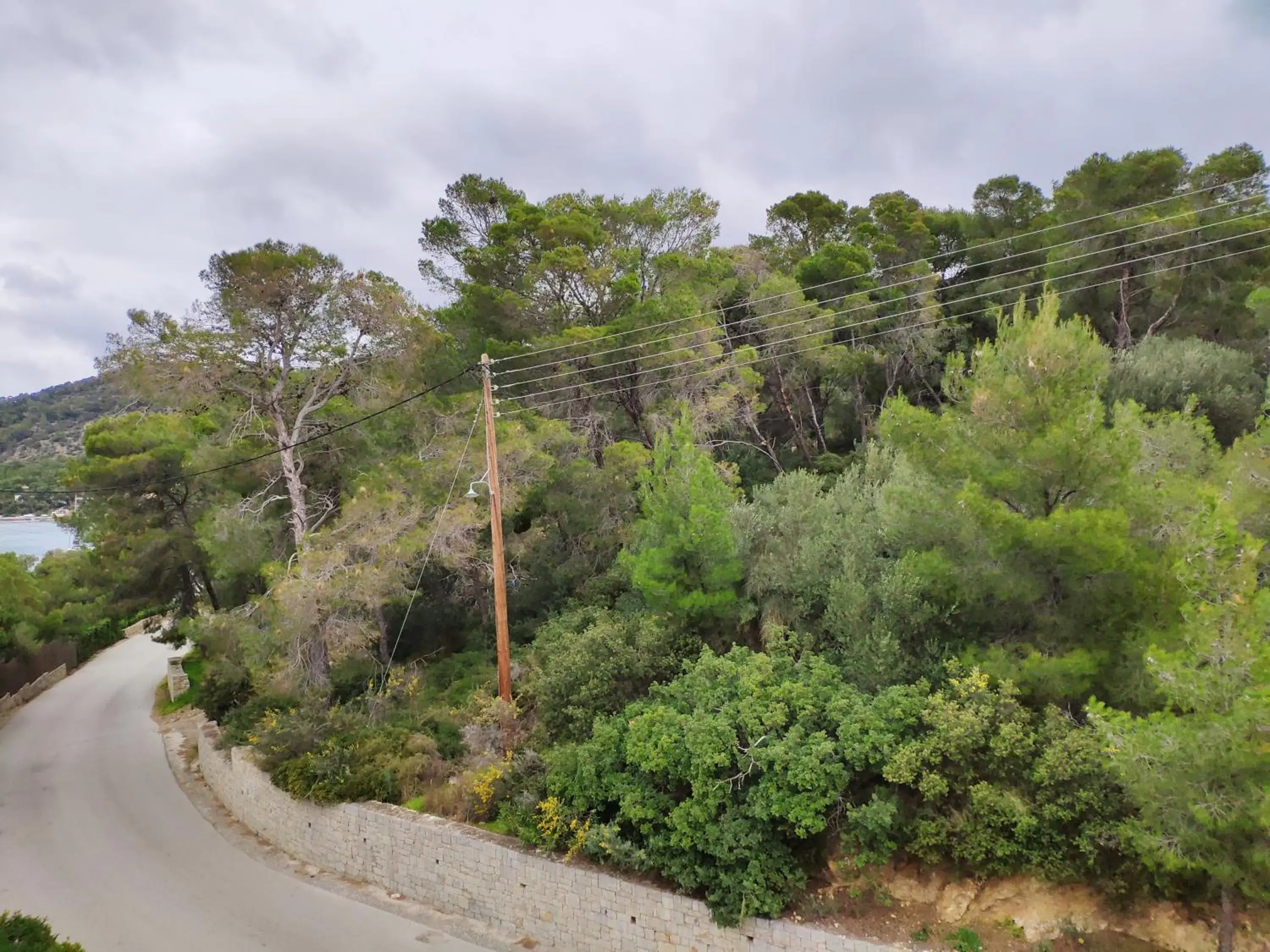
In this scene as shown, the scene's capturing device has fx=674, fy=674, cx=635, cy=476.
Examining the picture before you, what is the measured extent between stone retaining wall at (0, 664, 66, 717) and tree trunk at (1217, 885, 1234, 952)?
29.9m

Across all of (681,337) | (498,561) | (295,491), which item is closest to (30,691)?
(295,491)

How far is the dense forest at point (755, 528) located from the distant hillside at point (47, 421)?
57.0m

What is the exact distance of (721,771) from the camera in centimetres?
768

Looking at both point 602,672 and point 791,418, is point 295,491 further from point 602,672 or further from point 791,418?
point 791,418

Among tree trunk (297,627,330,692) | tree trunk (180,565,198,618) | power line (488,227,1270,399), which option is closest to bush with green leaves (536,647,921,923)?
tree trunk (297,627,330,692)

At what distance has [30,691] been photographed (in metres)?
24.3

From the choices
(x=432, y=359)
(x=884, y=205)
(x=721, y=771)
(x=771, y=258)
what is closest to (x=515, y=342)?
(x=432, y=359)

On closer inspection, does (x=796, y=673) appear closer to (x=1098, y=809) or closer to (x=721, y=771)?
(x=721, y=771)

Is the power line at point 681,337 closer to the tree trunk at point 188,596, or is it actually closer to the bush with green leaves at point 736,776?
the bush with green leaves at point 736,776

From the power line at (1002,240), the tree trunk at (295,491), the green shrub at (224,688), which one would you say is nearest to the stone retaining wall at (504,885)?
the green shrub at (224,688)

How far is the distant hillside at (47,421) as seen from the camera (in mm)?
66125

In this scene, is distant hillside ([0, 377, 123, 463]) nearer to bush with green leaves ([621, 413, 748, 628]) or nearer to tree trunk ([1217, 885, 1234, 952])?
bush with green leaves ([621, 413, 748, 628])

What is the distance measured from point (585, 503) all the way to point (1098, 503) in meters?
9.77

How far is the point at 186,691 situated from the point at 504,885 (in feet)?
61.6
